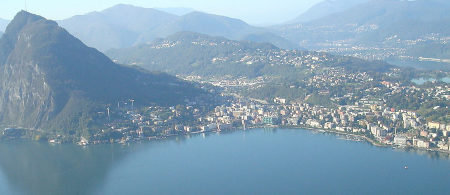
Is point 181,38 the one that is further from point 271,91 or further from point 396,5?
point 396,5

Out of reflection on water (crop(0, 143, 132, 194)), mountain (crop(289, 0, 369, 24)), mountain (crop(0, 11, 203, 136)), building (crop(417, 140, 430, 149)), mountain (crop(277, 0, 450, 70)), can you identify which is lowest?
reflection on water (crop(0, 143, 132, 194))

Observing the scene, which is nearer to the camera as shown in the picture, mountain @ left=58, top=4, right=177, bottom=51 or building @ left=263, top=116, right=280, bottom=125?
building @ left=263, top=116, right=280, bottom=125

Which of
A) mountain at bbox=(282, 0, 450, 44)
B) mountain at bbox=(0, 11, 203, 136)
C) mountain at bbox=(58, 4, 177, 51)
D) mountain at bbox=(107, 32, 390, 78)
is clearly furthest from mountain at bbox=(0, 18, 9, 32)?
mountain at bbox=(0, 11, 203, 136)

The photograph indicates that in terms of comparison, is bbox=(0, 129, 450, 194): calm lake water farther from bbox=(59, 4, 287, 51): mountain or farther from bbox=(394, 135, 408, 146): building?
bbox=(59, 4, 287, 51): mountain

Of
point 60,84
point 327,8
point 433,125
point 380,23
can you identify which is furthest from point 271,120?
point 327,8

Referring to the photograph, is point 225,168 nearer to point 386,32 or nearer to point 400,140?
point 400,140

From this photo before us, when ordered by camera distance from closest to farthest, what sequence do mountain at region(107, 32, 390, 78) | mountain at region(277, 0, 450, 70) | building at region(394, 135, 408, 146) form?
building at region(394, 135, 408, 146) → mountain at region(107, 32, 390, 78) → mountain at region(277, 0, 450, 70)

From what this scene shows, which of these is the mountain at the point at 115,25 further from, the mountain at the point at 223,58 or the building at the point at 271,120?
the building at the point at 271,120

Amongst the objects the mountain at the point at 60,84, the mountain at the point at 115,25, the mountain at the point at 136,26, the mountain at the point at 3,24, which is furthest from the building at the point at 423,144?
the mountain at the point at 3,24
